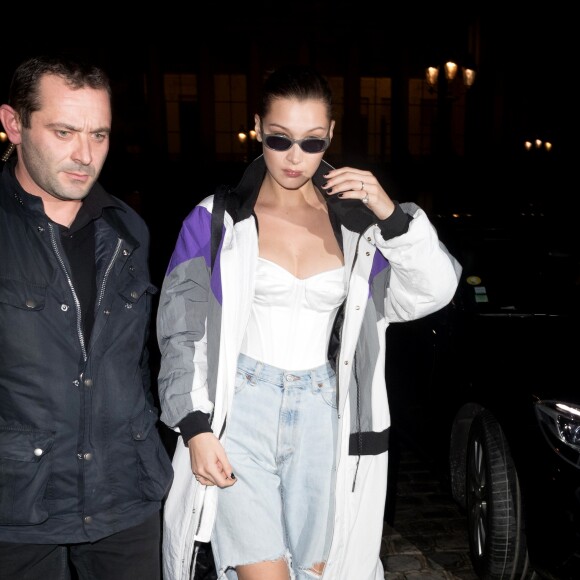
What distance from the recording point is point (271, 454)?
8.64 feet

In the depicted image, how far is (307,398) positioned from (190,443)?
1.55 ft

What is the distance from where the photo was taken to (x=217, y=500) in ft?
8.57

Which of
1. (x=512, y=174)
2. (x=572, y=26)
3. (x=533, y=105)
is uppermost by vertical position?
(x=572, y=26)

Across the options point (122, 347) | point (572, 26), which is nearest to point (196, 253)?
point (122, 347)

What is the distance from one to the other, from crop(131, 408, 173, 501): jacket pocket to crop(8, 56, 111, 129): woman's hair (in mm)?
987

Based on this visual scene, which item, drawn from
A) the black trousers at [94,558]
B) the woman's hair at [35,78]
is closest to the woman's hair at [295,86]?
the woman's hair at [35,78]

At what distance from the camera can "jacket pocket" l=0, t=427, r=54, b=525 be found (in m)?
1.98

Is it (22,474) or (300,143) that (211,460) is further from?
(300,143)

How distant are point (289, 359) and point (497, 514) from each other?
1.81m

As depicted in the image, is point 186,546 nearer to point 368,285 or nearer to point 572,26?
point 368,285

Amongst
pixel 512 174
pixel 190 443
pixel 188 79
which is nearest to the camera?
pixel 190 443

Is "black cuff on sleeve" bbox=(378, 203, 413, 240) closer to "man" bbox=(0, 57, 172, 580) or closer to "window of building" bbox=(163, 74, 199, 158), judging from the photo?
"man" bbox=(0, 57, 172, 580)

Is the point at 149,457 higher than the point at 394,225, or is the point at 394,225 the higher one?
the point at 394,225

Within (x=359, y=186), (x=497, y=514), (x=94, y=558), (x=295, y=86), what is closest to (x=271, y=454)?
(x=94, y=558)
